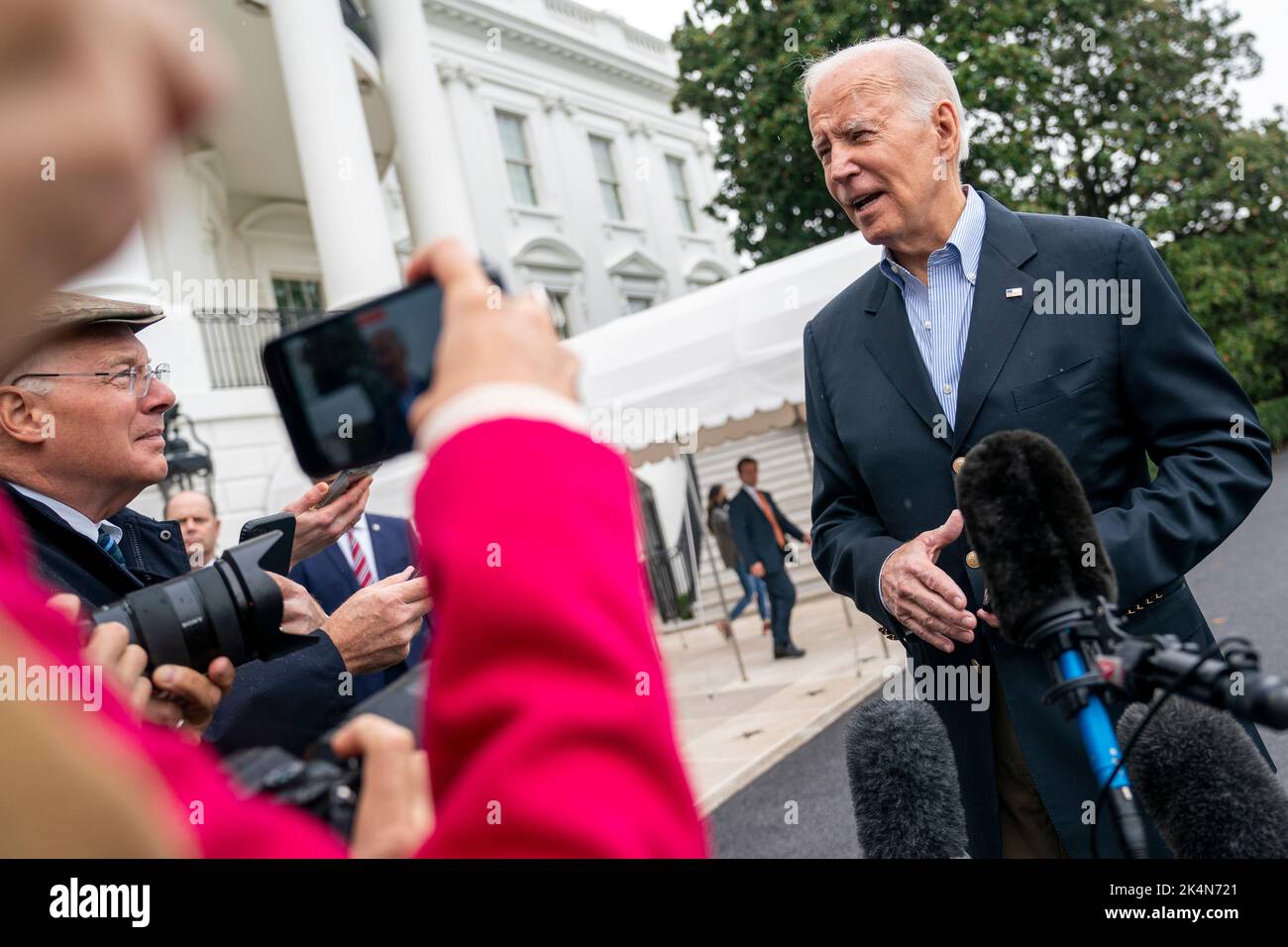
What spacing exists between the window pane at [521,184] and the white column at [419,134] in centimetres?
661

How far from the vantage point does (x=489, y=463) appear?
640 mm

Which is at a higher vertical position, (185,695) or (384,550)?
(384,550)

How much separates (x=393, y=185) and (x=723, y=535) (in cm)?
918

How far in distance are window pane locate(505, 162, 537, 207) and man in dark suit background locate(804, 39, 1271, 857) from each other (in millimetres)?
19780

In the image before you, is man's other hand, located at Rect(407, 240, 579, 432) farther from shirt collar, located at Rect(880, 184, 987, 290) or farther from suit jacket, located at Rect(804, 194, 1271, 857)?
shirt collar, located at Rect(880, 184, 987, 290)

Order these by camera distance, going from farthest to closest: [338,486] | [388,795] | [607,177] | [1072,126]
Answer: [607,177] < [1072,126] < [338,486] < [388,795]

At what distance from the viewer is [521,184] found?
2161 cm

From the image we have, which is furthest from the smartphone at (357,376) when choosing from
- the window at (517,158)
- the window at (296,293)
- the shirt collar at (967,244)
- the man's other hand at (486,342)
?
the window at (517,158)

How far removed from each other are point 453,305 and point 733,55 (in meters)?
17.3

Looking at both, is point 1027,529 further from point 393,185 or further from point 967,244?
point 393,185

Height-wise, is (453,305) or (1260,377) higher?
(1260,377)

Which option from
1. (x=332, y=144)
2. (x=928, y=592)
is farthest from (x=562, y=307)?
(x=928, y=592)
